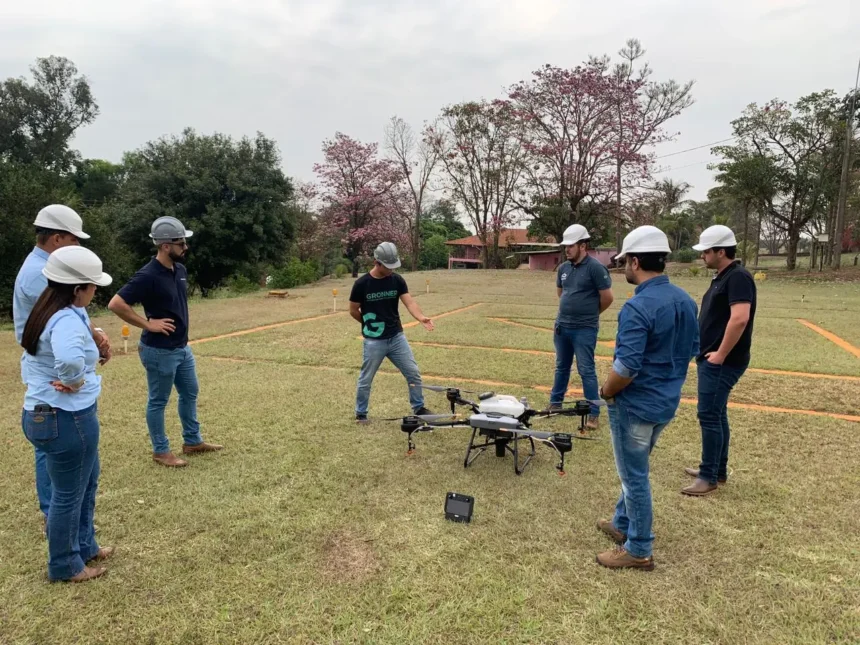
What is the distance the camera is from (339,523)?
3.35 metres

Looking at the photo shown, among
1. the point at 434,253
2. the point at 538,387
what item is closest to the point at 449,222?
the point at 434,253

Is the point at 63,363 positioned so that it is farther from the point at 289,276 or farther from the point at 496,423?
the point at 289,276

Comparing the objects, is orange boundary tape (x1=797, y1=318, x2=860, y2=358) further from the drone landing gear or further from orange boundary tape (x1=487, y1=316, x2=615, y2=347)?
the drone landing gear

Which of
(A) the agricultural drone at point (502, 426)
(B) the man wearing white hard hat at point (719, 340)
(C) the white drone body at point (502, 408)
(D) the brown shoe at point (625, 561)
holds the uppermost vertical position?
(B) the man wearing white hard hat at point (719, 340)

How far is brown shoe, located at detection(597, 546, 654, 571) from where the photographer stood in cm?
283

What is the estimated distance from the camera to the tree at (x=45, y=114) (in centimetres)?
3444

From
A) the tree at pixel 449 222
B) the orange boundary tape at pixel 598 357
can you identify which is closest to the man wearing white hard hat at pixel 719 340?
the orange boundary tape at pixel 598 357

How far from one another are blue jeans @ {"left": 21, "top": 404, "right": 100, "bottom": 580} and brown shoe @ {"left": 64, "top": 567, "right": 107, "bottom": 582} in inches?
1.0

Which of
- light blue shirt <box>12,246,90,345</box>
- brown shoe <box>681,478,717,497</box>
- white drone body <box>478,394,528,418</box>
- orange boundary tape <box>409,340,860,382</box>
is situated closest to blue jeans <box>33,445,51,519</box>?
light blue shirt <box>12,246,90,345</box>

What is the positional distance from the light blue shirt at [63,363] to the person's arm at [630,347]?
8.49ft

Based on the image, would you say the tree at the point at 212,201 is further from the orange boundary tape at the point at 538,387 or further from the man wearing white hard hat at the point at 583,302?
the man wearing white hard hat at the point at 583,302

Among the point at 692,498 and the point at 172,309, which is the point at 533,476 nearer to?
the point at 692,498

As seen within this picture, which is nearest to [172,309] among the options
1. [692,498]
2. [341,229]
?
[692,498]

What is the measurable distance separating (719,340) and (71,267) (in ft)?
13.1
